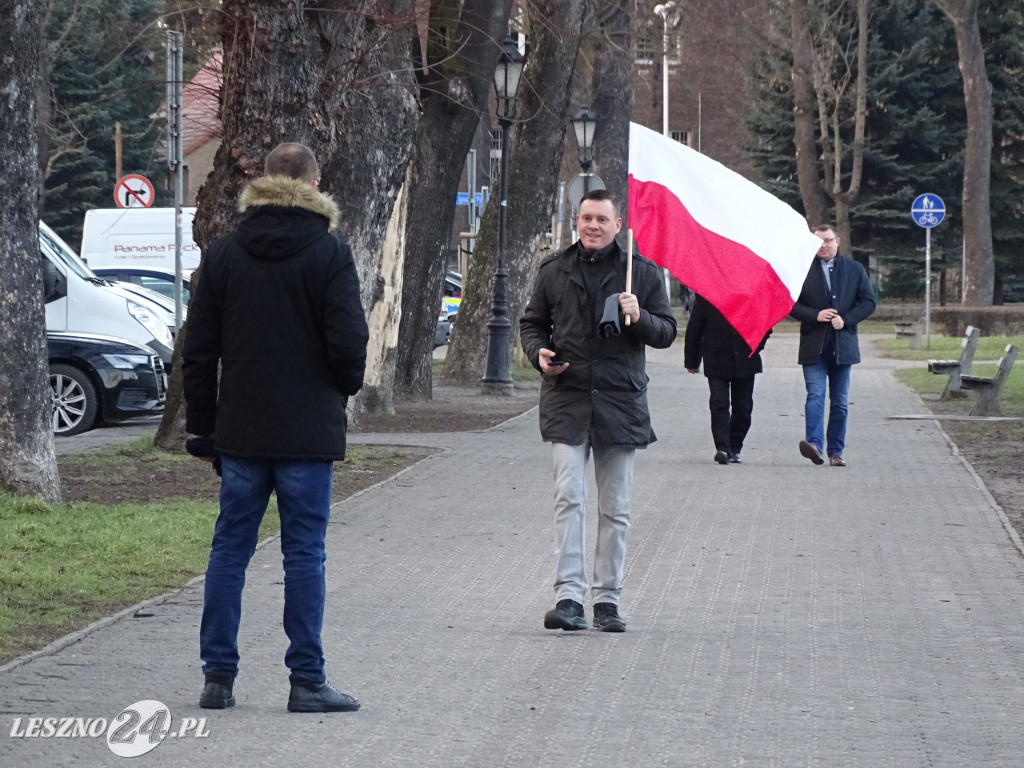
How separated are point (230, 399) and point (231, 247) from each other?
501 mm

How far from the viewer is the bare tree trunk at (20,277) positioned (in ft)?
30.3

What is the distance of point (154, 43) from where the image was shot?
1658cm

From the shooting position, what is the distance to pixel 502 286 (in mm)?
21297

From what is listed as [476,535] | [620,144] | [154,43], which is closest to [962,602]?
[476,535]

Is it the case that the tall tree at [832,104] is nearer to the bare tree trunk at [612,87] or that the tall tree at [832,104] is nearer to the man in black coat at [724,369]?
the bare tree trunk at [612,87]

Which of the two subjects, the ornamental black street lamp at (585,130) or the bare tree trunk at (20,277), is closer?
the bare tree trunk at (20,277)

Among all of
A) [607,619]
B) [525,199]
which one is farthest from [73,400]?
[607,619]

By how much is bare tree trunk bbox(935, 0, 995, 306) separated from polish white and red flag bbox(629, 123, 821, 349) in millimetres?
30403

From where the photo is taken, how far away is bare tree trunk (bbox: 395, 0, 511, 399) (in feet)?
60.9

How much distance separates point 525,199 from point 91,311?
817 cm

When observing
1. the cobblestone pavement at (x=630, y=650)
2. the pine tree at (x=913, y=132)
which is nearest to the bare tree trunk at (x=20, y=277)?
the cobblestone pavement at (x=630, y=650)

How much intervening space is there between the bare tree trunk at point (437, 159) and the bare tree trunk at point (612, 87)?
5130 millimetres

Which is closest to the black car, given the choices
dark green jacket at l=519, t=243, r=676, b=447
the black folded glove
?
dark green jacket at l=519, t=243, r=676, b=447

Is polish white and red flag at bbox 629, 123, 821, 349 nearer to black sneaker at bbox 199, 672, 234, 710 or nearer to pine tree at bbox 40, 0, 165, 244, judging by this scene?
black sneaker at bbox 199, 672, 234, 710
